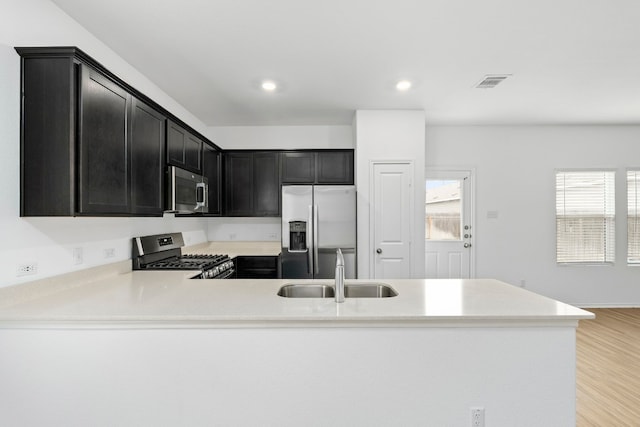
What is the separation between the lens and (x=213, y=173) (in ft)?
14.0

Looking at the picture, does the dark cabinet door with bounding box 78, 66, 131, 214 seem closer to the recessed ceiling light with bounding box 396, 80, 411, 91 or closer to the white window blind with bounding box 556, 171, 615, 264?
the recessed ceiling light with bounding box 396, 80, 411, 91

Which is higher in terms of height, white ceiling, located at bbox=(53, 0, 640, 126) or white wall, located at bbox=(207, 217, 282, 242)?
white ceiling, located at bbox=(53, 0, 640, 126)

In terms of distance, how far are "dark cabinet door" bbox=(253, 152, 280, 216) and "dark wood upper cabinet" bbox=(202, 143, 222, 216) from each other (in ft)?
1.53

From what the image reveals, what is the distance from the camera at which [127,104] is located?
2.30 m

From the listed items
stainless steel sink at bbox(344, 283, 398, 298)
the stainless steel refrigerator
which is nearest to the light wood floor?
stainless steel sink at bbox(344, 283, 398, 298)

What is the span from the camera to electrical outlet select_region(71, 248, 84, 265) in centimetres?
233

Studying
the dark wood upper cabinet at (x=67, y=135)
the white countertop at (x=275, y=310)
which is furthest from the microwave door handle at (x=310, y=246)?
the dark wood upper cabinet at (x=67, y=135)

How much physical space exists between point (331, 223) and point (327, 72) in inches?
65.3

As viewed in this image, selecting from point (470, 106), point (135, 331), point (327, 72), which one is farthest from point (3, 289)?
point (470, 106)

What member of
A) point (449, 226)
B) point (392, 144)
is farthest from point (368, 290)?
point (449, 226)

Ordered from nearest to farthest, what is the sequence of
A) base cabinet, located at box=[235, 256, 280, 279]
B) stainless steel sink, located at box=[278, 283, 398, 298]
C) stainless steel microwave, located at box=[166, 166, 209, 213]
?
stainless steel sink, located at box=[278, 283, 398, 298], stainless steel microwave, located at box=[166, 166, 209, 213], base cabinet, located at box=[235, 256, 280, 279]

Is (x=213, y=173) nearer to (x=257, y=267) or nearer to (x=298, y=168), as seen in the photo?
(x=298, y=168)

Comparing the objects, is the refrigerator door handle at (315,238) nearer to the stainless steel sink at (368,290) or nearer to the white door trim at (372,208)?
the white door trim at (372,208)

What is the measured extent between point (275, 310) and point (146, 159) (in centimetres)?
161
